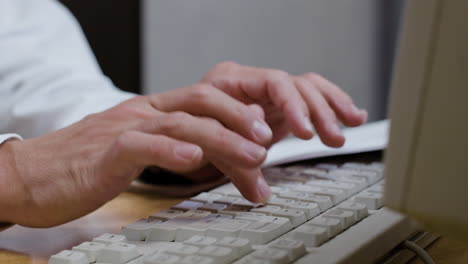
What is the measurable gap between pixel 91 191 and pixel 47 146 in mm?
81

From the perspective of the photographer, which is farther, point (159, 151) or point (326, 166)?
point (326, 166)

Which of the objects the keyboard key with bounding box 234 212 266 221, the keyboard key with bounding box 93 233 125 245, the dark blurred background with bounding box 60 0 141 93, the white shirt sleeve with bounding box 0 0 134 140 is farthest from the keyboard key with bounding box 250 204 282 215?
the dark blurred background with bounding box 60 0 141 93

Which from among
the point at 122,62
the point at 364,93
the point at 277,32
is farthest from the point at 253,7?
the point at 364,93

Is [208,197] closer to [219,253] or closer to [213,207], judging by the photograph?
[213,207]

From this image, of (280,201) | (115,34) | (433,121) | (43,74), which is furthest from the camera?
(115,34)

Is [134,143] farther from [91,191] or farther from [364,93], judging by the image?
[364,93]

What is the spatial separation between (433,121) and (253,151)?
201 millimetres

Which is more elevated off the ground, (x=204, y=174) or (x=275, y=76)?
(x=275, y=76)

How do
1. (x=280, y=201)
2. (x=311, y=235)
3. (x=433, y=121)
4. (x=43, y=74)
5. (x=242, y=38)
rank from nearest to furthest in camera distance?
(x=433, y=121) < (x=311, y=235) < (x=280, y=201) < (x=43, y=74) < (x=242, y=38)

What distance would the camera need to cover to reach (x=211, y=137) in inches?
18.4

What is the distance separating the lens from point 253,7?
1.53 metres

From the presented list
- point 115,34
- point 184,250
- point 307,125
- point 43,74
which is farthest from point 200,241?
point 115,34

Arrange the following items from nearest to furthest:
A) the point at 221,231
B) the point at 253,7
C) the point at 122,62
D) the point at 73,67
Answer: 1. the point at 221,231
2. the point at 73,67
3. the point at 122,62
4. the point at 253,7

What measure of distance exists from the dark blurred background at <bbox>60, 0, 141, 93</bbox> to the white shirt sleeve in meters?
0.31
